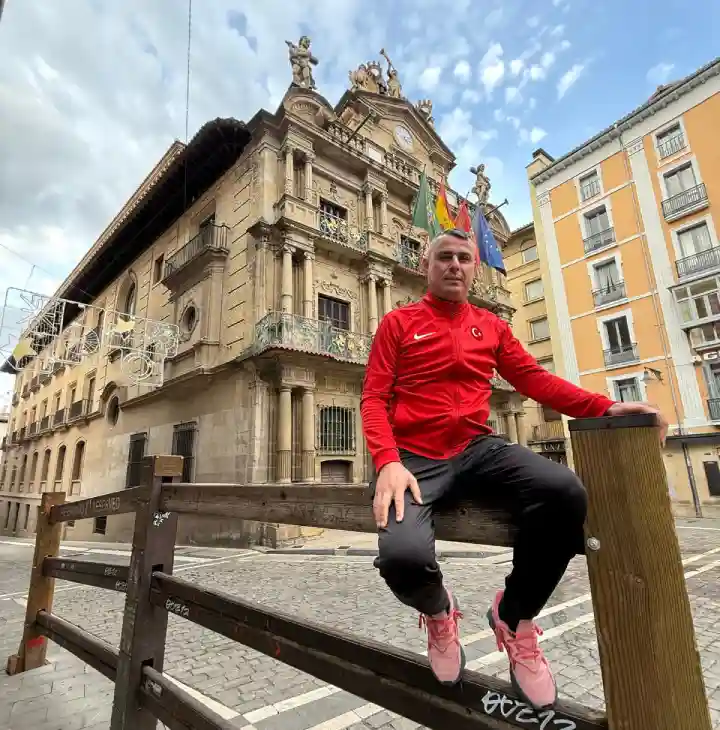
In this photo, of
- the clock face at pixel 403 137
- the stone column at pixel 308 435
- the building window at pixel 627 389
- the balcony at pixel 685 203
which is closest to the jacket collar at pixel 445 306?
the stone column at pixel 308 435

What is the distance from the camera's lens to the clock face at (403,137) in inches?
740

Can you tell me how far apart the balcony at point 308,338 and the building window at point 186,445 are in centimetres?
A: 416

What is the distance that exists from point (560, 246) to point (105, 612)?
84.8 ft

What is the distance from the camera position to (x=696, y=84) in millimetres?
19750

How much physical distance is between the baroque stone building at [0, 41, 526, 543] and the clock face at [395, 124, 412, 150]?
72 millimetres

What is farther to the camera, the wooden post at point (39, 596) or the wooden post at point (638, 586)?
the wooden post at point (39, 596)

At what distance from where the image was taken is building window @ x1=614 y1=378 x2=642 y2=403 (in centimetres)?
2029

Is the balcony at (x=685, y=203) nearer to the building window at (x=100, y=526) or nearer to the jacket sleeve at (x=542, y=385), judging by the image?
the jacket sleeve at (x=542, y=385)

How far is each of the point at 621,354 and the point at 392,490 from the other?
23.6 m

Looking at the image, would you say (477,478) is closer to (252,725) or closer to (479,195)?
(252,725)

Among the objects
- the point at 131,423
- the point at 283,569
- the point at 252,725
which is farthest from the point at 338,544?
the point at 131,423

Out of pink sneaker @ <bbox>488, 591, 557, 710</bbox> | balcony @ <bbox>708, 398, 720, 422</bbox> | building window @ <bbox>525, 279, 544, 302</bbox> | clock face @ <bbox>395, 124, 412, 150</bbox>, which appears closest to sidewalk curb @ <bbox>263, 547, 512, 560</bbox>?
pink sneaker @ <bbox>488, 591, 557, 710</bbox>

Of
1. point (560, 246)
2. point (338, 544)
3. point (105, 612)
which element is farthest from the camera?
point (560, 246)

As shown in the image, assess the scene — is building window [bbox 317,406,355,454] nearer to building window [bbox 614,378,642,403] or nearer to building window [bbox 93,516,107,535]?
building window [bbox 93,516,107,535]
